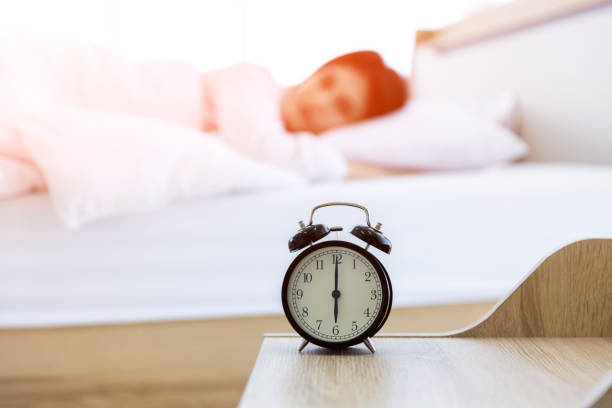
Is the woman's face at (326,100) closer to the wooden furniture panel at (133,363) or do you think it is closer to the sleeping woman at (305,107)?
the sleeping woman at (305,107)

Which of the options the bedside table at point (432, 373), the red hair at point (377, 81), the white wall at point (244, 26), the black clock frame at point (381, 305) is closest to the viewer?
the bedside table at point (432, 373)

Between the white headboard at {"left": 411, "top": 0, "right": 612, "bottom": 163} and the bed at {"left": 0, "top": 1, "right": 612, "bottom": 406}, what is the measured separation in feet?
1.15

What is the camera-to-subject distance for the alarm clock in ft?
2.02

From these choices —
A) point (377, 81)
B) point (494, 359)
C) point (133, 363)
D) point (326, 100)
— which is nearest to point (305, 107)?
point (326, 100)

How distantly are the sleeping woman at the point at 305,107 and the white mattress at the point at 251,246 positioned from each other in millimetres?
128

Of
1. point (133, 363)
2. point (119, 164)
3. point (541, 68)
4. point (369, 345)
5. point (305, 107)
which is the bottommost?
point (133, 363)

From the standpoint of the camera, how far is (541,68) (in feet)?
4.92

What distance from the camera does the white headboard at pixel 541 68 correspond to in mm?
1319

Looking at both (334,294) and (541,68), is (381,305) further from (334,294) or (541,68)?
(541,68)

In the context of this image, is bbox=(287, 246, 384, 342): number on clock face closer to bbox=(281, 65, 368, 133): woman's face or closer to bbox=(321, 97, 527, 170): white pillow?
bbox=(281, 65, 368, 133): woman's face

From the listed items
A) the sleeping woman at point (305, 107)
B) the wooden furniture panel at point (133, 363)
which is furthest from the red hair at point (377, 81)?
the wooden furniture panel at point (133, 363)

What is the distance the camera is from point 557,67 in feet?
4.74

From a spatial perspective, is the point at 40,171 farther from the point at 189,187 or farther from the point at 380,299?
the point at 380,299

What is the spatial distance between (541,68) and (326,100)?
653 millimetres
